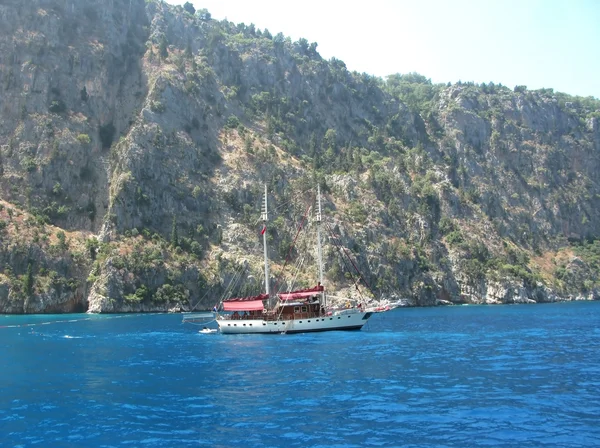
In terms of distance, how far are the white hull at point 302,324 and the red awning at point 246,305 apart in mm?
1726

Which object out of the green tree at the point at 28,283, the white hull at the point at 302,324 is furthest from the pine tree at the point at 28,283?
the white hull at the point at 302,324

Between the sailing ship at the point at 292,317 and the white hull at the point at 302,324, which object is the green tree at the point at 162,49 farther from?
the white hull at the point at 302,324

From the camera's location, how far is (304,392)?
40406 mm

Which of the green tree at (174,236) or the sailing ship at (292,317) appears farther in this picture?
the green tree at (174,236)

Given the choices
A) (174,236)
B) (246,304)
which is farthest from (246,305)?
(174,236)

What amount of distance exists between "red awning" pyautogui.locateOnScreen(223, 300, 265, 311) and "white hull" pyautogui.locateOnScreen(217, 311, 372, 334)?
5.66ft

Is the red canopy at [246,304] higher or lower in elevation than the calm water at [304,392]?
higher

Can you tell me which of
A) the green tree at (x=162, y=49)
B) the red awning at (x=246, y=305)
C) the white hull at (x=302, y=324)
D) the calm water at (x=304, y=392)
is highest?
the green tree at (x=162, y=49)

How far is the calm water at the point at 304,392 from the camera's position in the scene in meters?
30.1

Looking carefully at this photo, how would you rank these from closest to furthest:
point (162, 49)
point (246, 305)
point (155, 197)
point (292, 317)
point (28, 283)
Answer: point (292, 317), point (246, 305), point (28, 283), point (155, 197), point (162, 49)

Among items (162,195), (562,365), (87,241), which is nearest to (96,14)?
(162,195)

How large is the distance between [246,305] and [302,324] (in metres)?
8.82

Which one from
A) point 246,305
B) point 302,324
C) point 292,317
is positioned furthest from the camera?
point 246,305

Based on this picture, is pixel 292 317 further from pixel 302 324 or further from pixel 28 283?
pixel 28 283
